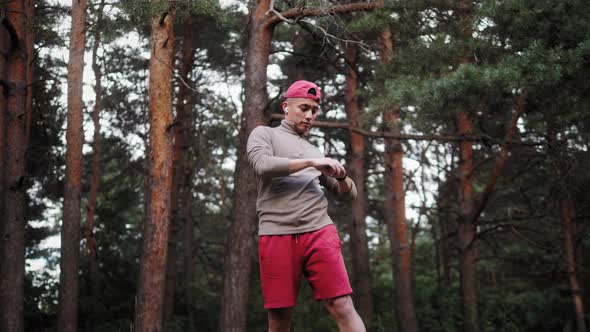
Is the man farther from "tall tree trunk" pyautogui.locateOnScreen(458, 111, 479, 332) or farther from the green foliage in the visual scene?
"tall tree trunk" pyautogui.locateOnScreen(458, 111, 479, 332)

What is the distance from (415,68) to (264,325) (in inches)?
310

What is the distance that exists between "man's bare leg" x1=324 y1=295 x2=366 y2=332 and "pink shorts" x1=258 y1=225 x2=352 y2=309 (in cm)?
4

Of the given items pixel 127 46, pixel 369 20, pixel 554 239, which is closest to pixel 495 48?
pixel 369 20

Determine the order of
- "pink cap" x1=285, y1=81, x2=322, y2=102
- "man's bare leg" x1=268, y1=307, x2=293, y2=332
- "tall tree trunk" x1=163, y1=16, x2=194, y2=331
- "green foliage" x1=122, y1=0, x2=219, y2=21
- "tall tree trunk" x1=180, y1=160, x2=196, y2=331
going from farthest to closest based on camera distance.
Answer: "tall tree trunk" x1=180, y1=160, x2=196, y2=331
"tall tree trunk" x1=163, y1=16, x2=194, y2=331
"green foliage" x1=122, y1=0, x2=219, y2=21
"pink cap" x1=285, y1=81, x2=322, y2=102
"man's bare leg" x1=268, y1=307, x2=293, y2=332

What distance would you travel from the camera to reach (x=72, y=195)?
9992mm

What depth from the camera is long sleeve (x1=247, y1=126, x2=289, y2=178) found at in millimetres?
2961

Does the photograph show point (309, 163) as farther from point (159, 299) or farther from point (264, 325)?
point (264, 325)

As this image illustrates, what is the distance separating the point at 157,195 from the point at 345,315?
5.15 m

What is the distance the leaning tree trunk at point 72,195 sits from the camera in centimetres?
962

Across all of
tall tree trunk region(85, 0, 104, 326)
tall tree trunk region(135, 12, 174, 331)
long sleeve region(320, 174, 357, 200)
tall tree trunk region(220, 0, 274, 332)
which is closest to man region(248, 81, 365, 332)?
long sleeve region(320, 174, 357, 200)

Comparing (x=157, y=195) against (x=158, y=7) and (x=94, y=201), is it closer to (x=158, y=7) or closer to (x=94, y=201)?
(x=158, y=7)

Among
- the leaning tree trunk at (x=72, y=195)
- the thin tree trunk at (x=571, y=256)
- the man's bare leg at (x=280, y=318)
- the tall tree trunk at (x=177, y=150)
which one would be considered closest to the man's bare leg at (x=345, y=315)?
the man's bare leg at (x=280, y=318)

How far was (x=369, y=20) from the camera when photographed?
7820 mm

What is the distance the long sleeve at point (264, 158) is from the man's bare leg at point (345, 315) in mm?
749
